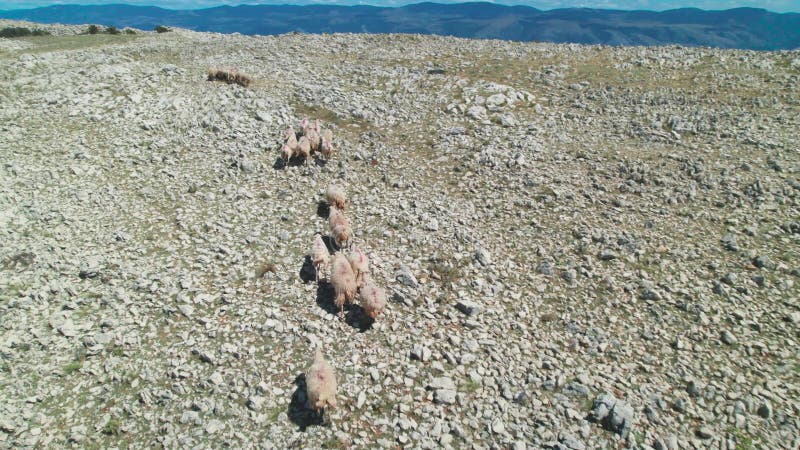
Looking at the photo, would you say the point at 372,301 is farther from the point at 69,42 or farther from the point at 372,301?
the point at 69,42

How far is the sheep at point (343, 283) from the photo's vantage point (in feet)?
35.3

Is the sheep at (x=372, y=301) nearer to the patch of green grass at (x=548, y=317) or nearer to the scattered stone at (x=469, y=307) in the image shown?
the scattered stone at (x=469, y=307)

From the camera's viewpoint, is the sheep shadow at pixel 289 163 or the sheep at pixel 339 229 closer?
the sheep at pixel 339 229

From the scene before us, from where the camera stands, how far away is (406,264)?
12922 millimetres

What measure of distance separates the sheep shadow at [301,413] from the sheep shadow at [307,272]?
3599 mm

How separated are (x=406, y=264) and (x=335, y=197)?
3.98m

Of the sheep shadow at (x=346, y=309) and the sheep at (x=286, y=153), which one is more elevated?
the sheep at (x=286, y=153)

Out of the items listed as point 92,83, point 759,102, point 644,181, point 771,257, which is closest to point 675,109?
point 759,102

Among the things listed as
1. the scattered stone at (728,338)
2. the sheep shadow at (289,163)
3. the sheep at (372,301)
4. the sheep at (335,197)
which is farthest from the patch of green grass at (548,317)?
the sheep shadow at (289,163)

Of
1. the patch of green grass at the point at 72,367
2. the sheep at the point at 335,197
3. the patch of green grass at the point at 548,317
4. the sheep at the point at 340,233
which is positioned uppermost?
the sheep at the point at 335,197

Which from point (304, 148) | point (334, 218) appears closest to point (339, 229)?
point (334, 218)

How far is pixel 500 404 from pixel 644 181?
1256 centimetres

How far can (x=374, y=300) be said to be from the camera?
10.5 metres

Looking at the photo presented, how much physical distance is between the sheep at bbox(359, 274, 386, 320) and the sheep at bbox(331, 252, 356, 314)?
364mm
